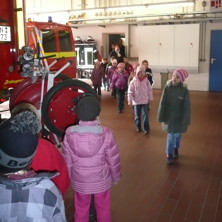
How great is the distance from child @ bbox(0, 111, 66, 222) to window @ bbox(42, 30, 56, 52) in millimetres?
7663

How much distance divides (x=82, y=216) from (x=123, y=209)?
77 centimetres

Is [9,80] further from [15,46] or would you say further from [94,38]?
[94,38]

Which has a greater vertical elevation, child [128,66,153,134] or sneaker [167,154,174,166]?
child [128,66,153,134]

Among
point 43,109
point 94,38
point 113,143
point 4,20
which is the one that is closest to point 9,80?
point 4,20

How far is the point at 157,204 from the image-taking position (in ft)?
12.1

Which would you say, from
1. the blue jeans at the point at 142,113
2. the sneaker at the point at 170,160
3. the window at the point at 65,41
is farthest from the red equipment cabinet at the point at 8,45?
the window at the point at 65,41

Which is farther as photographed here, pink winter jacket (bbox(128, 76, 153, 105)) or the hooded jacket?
pink winter jacket (bbox(128, 76, 153, 105))

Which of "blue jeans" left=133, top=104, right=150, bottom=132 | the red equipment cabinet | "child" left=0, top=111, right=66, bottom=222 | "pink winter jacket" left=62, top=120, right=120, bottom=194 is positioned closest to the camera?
"child" left=0, top=111, right=66, bottom=222

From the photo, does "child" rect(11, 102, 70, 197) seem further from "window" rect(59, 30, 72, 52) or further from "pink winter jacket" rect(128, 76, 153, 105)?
"window" rect(59, 30, 72, 52)

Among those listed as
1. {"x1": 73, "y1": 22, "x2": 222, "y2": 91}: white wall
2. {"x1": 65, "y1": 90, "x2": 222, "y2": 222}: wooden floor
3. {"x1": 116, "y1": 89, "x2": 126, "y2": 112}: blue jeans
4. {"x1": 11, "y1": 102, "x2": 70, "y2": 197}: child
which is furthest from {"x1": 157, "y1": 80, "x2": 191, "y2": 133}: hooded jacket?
{"x1": 73, "y1": 22, "x2": 222, "y2": 91}: white wall

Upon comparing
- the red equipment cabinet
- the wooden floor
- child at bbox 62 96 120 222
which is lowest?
the wooden floor

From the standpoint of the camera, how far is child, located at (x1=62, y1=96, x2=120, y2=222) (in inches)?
107

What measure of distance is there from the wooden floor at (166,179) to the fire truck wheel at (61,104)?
97 cm

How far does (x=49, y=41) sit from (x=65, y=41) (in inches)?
29.5
